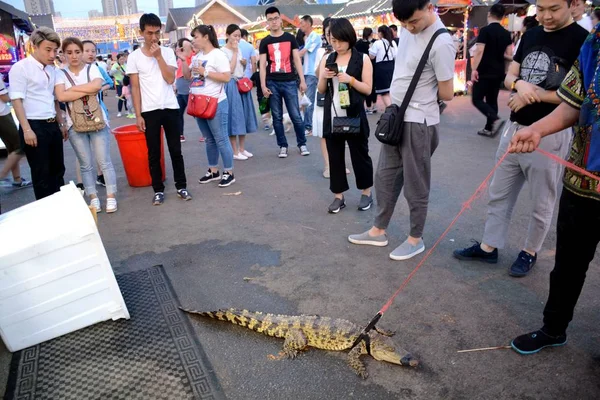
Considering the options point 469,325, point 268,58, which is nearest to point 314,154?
point 268,58

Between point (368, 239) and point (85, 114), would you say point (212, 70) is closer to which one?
point (85, 114)

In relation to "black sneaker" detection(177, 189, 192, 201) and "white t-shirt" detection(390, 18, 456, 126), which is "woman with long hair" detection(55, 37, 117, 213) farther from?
"white t-shirt" detection(390, 18, 456, 126)

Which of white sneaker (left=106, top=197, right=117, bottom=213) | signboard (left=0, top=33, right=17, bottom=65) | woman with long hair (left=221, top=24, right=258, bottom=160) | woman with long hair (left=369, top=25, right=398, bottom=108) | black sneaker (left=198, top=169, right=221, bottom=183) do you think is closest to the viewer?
white sneaker (left=106, top=197, right=117, bottom=213)

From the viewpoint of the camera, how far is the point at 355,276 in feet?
12.2

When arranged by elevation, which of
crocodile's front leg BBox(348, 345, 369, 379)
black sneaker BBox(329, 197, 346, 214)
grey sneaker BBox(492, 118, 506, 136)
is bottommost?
crocodile's front leg BBox(348, 345, 369, 379)

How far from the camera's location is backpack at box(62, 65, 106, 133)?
5.01m

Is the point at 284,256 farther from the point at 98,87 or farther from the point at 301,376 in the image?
the point at 98,87

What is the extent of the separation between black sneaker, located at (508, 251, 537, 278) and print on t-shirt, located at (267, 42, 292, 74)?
4.73 meters

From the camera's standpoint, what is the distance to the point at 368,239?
426cm

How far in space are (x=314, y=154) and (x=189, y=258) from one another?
3.90m

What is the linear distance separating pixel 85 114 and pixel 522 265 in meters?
4.87

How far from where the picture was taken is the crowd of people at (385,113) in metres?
2.46

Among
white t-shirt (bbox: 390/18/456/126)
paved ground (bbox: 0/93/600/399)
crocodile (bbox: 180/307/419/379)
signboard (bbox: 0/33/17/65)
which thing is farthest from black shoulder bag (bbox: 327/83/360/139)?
signboard (bbox: 0/33/17/65)

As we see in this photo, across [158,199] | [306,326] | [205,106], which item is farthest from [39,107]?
[306,326]
